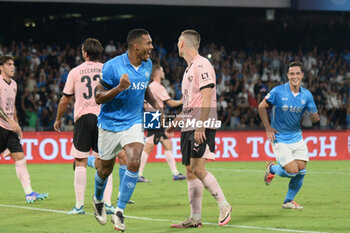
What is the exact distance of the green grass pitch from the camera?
8.19 meters

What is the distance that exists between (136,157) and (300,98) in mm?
3531

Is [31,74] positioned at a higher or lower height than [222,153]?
higher

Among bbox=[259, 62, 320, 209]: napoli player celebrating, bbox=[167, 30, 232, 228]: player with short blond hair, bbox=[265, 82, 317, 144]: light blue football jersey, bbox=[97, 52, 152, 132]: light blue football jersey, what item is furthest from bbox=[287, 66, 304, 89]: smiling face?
bbox=[97, 52, 152, 132]: light blue football jersey

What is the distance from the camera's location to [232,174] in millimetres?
16781

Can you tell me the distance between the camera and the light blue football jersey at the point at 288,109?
33.5 ft

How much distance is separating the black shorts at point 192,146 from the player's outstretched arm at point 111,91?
1.16m

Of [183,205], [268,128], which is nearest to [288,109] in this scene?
[268,128]

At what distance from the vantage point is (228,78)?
2706 cm

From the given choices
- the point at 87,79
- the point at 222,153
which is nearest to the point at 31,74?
the point at 222,153

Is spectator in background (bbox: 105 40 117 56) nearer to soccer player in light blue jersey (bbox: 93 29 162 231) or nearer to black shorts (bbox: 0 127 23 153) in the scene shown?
black shorts (bbox: 0 127 23 153)

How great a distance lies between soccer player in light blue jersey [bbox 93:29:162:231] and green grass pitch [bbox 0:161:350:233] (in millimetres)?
765

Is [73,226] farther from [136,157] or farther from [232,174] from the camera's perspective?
[232,174]

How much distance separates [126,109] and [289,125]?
3.22 meters

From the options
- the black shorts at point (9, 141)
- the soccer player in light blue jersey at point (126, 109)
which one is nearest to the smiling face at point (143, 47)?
the soccer player in light blue jersey at point (126, 109)
